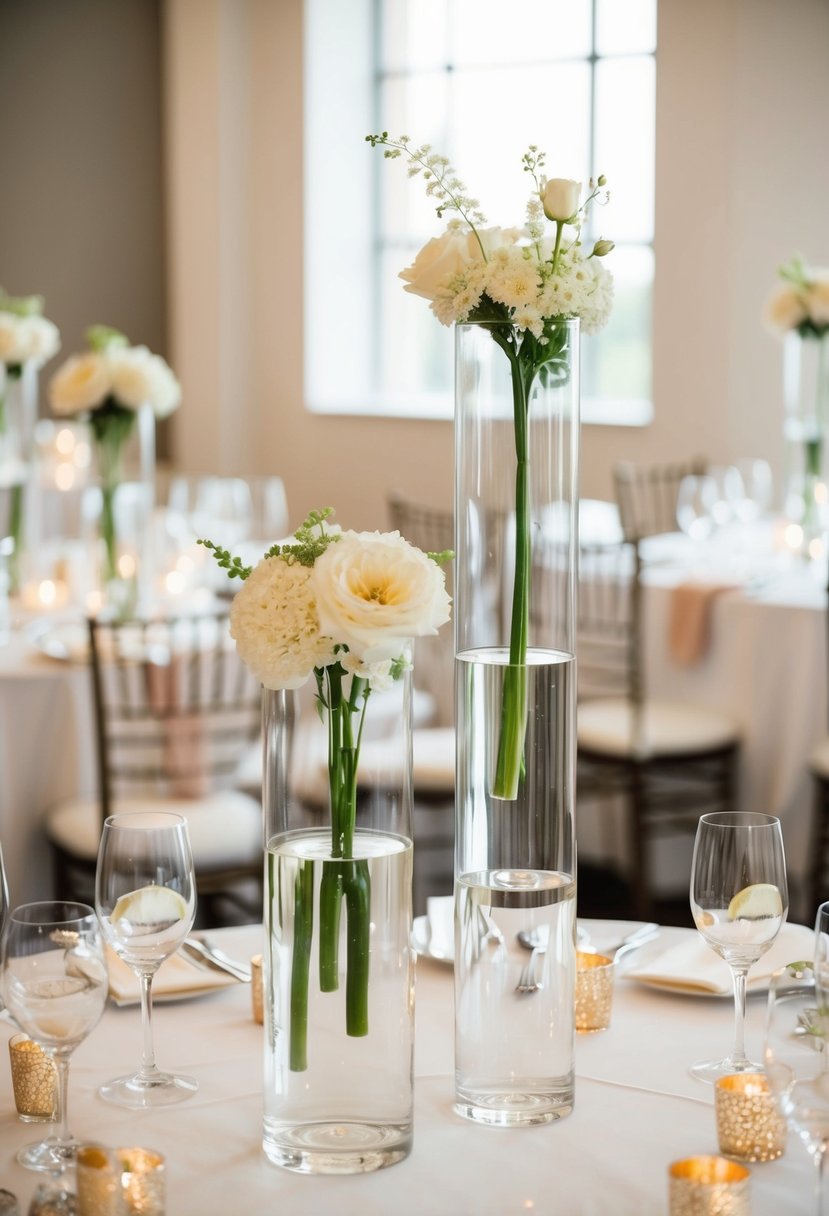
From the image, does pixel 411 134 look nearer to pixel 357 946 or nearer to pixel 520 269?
pixel 520 269

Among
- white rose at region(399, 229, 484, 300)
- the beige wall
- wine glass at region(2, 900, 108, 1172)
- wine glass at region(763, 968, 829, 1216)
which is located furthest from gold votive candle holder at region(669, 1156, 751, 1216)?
the beige wall

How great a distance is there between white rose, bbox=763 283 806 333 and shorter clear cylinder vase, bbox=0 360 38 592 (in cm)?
203

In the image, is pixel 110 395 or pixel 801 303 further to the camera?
pixel 801 303

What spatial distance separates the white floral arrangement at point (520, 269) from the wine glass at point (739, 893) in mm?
442

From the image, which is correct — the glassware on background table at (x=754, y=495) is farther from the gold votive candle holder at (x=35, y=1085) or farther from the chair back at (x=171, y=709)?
the gold votive candle holder at (x=35, y=1085)

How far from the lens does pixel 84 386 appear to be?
3701 millimetres

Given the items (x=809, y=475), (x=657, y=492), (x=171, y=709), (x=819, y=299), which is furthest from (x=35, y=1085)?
(x=657, y=492)

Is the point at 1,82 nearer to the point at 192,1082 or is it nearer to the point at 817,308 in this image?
the point at 817,308

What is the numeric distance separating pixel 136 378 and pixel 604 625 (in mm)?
1357

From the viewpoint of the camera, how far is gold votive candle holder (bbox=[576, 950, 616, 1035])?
1.43 m

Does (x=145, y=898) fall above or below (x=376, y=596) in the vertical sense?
below

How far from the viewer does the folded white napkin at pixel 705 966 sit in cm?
151

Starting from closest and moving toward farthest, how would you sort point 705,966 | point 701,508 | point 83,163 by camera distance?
point 705,966 < point 701,508 < point 83,163

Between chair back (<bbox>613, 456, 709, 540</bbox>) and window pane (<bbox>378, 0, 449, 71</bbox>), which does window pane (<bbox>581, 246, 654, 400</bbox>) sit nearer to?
chair back (<bbox>613, 456, 709, 540</bbox>)
